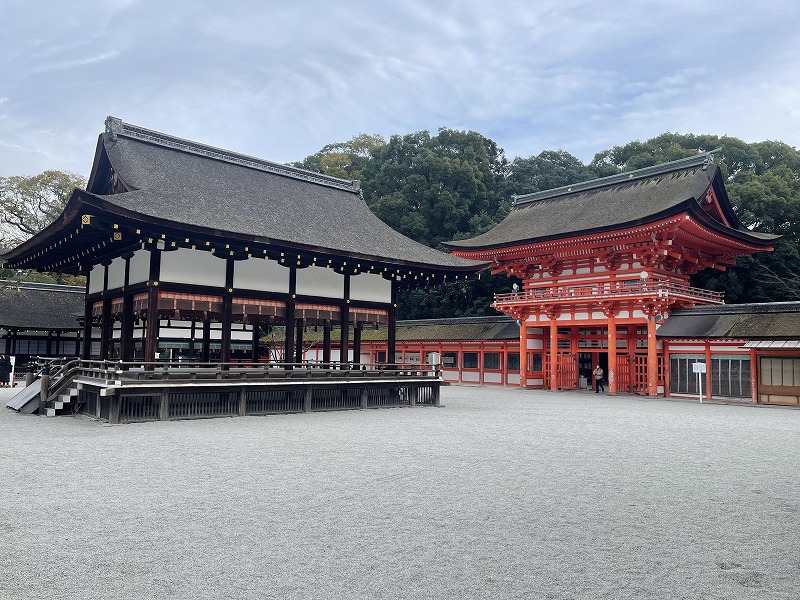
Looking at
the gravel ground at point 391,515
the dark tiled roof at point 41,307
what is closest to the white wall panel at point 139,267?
the gravel ground at point 391,515

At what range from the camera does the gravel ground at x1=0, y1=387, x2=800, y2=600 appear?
4.75 metres

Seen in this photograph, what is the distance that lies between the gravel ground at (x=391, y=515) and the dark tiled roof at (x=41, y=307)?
22.9 meters

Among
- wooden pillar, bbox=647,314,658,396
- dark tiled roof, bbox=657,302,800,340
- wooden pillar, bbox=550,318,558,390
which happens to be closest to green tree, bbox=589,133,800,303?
dark tiled roof, bbox=657,302,800,340

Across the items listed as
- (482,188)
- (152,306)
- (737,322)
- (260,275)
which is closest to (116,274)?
(152,306)

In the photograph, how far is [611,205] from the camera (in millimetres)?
30969

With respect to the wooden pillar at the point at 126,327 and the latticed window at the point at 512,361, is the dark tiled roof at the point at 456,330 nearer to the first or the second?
the latticed window at the point at 512,361

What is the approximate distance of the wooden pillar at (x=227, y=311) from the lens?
17125mm

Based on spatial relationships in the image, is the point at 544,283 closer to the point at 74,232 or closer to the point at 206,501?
the point at 74,232

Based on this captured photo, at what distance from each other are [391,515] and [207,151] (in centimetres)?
1809

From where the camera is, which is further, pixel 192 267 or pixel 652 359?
pixel 652 359

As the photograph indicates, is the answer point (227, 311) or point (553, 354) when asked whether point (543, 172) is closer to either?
point (553, 354)

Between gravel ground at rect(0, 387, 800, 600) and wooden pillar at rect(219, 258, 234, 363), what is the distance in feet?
14.2

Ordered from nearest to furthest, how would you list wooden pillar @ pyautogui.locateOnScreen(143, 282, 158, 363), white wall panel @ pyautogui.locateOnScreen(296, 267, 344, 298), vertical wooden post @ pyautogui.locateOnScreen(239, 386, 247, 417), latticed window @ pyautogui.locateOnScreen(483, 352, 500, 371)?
wooden pillar @ pyautogui.locateOnScreen(143, 282, 158, 363), vertical wooden post @ pyautogui.locateOnScreen(239, 386, 247, 417), white wall panel @ pyautogui.locateOnScreen(296, 267, 344, 298), latticed window @ pyautogui.locateOnScreen(483, 352, 500, 371)

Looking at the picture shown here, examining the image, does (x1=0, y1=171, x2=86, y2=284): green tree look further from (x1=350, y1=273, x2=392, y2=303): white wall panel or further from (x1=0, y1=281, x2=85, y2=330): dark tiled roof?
(x1=350, y1=273, x2=392, y2=303): white wall panel
